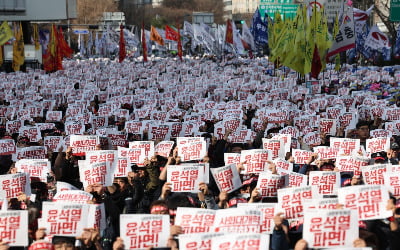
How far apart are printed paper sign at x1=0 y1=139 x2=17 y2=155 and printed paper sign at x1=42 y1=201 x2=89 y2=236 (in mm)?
5295

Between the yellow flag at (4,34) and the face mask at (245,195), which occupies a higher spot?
the yellow flag at (4,34)

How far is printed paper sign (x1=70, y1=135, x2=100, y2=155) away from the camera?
41.5 feet

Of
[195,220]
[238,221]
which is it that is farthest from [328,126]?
[238,221]

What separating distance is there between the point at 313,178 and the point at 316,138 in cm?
429

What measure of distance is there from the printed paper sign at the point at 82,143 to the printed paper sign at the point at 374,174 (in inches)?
200

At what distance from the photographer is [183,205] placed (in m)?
8.33

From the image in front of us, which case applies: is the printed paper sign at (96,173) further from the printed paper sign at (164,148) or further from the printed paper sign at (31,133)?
the printed paper sign at (31,133)

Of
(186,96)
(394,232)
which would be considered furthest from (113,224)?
(186,96)

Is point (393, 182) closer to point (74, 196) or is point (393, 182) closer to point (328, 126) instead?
point (74, 196)

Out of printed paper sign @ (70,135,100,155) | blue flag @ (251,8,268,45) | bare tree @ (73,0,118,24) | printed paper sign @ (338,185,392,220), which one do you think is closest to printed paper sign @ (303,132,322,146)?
printed paper sign @ (70,135,100,155)

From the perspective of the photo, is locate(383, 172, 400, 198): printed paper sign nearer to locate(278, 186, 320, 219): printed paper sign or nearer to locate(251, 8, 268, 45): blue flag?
locate(278, 186, 320, 219): printed paper sign

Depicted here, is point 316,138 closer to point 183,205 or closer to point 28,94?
point 183,205

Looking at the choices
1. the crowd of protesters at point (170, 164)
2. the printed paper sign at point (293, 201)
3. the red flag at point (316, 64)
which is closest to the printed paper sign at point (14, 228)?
the crowd of protesters at point (170, 164)

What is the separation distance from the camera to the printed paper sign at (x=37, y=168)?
10.4 metres
